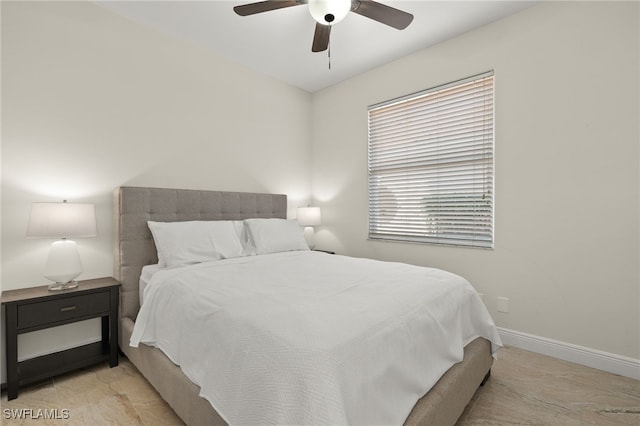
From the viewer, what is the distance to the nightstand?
1.83 m

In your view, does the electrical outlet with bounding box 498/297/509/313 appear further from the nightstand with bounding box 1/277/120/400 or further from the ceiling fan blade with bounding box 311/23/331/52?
the nightstand with bounding box 1/277/120/400

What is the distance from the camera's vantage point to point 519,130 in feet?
8.36

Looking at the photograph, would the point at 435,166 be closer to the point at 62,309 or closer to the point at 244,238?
the point at 244,238

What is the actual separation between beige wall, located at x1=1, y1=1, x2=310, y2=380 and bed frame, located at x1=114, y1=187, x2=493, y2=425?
23 cm

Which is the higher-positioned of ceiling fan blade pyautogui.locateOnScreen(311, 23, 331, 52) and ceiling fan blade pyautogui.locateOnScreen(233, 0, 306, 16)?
ceiling fan blade pyautogui.locateOnScreen(233, 0, 306, 16)

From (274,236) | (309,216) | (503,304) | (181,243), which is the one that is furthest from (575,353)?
(181,243)

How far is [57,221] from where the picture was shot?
1964 millimetres

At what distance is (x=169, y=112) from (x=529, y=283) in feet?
11.7

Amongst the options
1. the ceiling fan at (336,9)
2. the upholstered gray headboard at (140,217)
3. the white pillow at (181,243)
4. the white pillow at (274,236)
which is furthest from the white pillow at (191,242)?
the ceiling fan at (336,9)

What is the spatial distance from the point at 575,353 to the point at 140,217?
3604 mm

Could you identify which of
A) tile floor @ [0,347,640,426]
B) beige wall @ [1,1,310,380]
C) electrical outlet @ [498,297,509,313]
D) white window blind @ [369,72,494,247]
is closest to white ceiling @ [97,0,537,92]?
beige wall @ [1,1,310,380]

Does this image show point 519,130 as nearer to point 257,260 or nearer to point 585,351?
point 585,351

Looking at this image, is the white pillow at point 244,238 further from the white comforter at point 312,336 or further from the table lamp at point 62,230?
the table lamp at point 62,230

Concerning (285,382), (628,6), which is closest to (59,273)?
(285,382)
